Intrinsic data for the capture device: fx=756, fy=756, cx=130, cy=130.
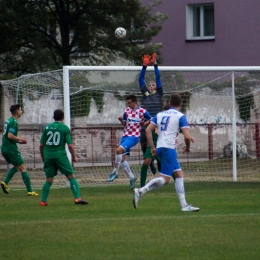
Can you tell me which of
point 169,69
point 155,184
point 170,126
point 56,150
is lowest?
point 155,184

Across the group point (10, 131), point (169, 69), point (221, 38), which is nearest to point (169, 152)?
point (10, 131)

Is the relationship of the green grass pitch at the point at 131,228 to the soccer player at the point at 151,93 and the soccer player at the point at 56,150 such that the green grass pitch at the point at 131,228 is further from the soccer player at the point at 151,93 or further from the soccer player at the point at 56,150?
the soccer player at the point at 151,93

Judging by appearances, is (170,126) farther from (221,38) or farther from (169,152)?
(221,38)

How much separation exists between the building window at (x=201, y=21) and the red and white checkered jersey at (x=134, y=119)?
59.2 feet

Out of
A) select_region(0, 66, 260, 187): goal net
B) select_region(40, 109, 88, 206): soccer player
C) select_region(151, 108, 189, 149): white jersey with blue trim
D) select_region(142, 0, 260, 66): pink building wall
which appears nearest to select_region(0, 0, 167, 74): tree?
select_region(142, 0, 260, 66): pink building wall

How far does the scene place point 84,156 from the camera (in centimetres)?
2094

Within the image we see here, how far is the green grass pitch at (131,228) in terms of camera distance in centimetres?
775

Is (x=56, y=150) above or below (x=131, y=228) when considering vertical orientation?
above

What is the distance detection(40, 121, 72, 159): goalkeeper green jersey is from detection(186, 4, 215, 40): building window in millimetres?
21019

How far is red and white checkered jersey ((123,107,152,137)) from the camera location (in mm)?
15570

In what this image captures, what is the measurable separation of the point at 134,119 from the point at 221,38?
17764mm

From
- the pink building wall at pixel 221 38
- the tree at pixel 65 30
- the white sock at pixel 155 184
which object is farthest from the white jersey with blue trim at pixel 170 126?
the pink building wall at pixel 221 38

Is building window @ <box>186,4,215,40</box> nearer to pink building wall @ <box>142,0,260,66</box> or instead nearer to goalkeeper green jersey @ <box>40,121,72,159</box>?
pink building wall @ <box>142,0,260,66</box>

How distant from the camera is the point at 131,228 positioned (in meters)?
9.53
